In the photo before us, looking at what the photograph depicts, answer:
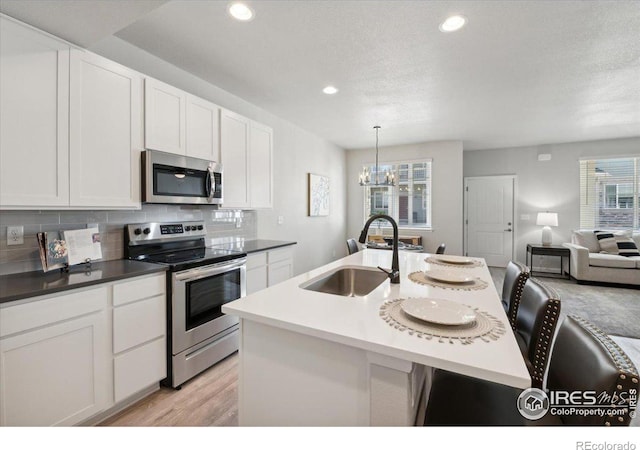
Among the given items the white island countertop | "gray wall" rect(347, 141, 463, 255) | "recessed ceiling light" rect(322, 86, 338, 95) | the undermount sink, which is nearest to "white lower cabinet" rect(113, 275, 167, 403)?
the white island countertop

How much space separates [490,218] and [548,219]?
40.8 inches

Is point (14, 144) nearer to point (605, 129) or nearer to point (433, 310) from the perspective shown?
point (433, 310)

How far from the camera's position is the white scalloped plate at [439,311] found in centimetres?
101

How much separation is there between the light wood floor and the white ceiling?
7.68ft

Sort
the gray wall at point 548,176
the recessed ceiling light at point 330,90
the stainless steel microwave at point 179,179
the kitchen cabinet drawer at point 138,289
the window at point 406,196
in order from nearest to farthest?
the kitchen cabinet drawer at point 138,289, the stainless steel microwave at point 179,179, the recessed ceiling light at point 330,90, the gray wall at point 548,176, the window at point 406,196

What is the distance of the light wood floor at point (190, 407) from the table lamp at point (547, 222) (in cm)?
607

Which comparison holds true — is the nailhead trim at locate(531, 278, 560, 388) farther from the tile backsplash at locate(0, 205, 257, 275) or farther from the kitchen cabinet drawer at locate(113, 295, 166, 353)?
the tile backsplash at locate(0, 205, 257, 275)

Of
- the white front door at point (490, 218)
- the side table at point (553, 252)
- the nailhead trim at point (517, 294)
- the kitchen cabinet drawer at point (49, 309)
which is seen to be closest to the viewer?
the kitchen cabinet drawer at point (49, 309)

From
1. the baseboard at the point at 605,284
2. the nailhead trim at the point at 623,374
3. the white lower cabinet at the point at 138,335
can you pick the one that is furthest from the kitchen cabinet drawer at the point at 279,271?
the baseboard at the point at 605,284

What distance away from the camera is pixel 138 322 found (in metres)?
1.89

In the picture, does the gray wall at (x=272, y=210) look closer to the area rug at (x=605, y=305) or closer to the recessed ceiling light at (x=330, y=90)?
the recessed ceiling light at (x=330, y=90)

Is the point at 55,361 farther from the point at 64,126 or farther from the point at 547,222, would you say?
the point at 547,222

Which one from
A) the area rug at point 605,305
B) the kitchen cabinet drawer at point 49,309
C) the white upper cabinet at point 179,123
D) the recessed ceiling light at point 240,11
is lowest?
the area rug at point 605,305

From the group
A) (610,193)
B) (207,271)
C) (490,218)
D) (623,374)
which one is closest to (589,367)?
(623,374)
